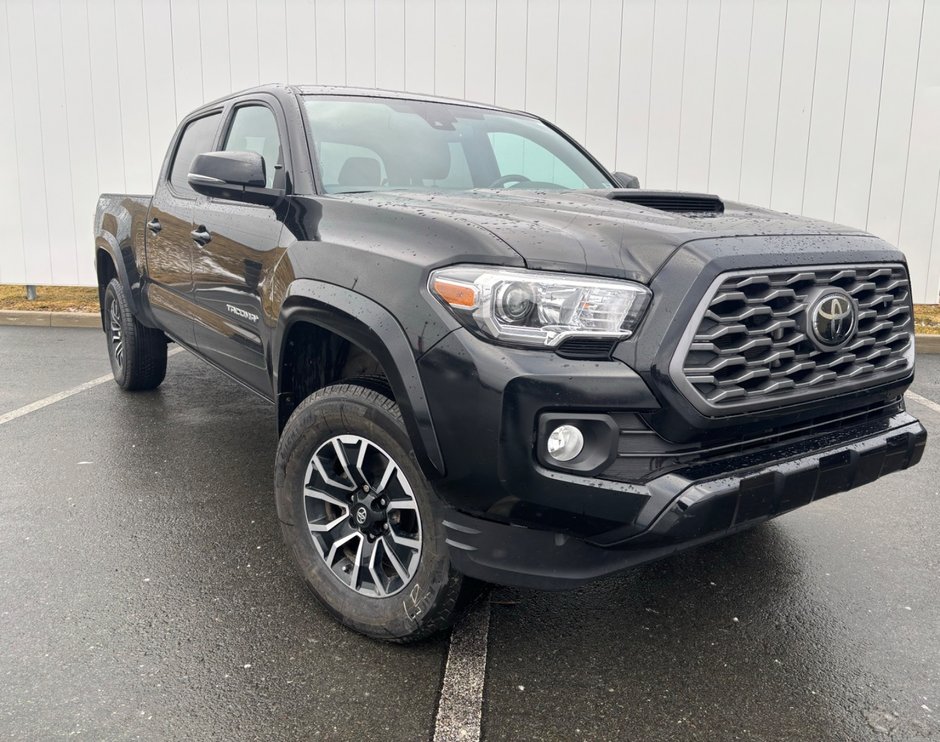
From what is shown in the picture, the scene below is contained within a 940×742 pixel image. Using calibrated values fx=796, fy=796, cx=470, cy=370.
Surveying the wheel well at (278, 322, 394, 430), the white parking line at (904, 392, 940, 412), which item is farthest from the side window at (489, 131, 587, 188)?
the white parking line at (904, 392, 940, 412)

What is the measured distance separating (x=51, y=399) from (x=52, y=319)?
3.85 m

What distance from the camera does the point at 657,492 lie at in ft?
6.78

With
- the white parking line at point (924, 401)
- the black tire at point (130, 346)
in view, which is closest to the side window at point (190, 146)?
the black tire at point (130, 346)

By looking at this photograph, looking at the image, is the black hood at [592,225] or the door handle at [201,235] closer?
the black hood at [592,225]

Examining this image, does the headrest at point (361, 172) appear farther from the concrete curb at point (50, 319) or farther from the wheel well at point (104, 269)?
the concrete curb at point (50, 319)

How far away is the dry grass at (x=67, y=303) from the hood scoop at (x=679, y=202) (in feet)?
21.9

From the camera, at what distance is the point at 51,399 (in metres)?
5.72

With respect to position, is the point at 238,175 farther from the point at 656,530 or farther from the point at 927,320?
the point at 927,320

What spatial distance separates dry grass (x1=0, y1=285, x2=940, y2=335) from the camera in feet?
29.8

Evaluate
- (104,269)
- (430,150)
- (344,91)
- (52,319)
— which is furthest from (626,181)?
(52,319)

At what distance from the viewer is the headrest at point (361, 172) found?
325cm

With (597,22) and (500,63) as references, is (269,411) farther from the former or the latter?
(597,22)

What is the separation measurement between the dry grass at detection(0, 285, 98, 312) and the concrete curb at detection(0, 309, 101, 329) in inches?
14.0

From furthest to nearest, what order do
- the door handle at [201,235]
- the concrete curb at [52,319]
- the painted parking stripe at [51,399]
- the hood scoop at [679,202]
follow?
the concrete curb at [52,319] → the painted parking stripe at [51,399] → the door handle at [201,235] → the hood scoop at [679,202]
